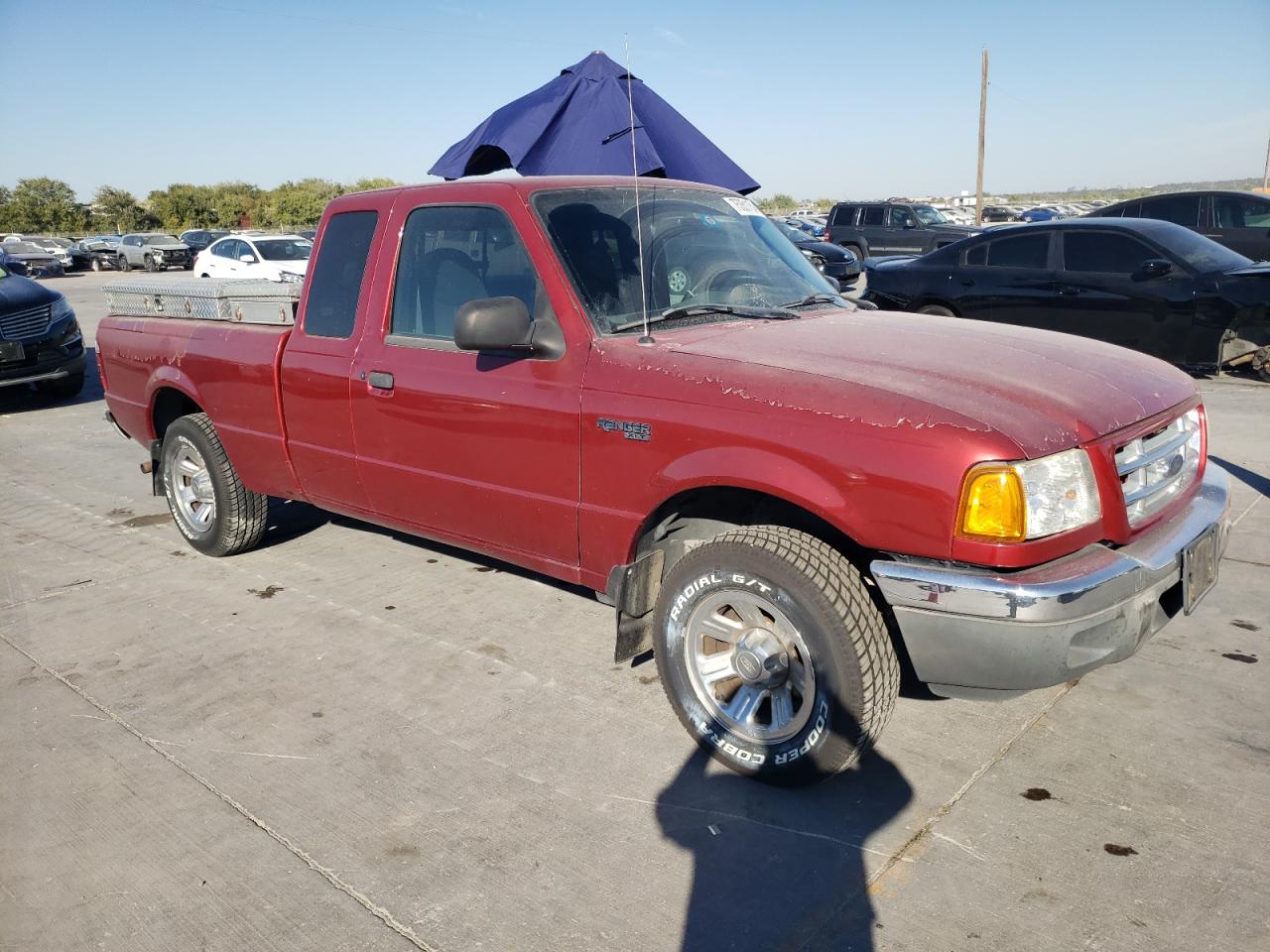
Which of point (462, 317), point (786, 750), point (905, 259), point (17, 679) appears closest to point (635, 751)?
point (786, 750)

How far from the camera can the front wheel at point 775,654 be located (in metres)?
2.74

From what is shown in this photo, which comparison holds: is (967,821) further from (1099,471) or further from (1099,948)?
(1099,471)

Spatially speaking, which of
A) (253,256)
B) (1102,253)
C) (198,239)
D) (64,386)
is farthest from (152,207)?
(1102,253)

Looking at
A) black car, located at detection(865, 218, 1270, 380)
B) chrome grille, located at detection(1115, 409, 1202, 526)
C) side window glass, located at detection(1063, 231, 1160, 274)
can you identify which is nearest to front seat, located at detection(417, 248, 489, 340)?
chrome grille, located at detection(1115, 409, 1202, 526)

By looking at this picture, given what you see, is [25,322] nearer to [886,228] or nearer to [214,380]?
[214,380]

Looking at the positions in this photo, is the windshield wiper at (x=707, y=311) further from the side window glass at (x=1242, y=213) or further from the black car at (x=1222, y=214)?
the side window glass at (x=1242, y=213)

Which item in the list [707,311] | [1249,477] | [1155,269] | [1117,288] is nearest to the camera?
[707,311]

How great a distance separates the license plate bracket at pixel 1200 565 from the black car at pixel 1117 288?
242 inches

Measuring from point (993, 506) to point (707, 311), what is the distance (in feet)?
4.76

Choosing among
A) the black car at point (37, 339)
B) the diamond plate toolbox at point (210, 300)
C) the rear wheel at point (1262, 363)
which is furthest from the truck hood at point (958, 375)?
the black car at point (37, 339)

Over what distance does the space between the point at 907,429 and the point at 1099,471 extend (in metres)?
0.57

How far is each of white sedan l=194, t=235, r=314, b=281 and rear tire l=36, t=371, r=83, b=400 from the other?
8055mm

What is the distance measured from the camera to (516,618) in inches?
172

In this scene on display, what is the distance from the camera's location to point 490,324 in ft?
10.5
